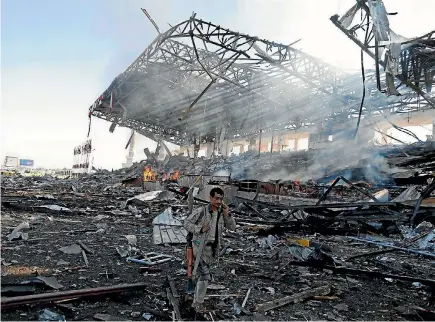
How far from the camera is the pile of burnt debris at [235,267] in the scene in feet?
11.9

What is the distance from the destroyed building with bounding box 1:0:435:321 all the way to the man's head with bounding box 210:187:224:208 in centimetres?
117

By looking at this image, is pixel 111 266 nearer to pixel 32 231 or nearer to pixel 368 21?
pixel 32 231

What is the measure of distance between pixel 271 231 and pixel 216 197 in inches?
169

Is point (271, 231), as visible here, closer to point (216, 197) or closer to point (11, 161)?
point (216, 197)

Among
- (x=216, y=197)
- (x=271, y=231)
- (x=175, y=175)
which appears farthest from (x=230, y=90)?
(x=216, y=197)

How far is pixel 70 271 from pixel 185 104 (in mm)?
17985

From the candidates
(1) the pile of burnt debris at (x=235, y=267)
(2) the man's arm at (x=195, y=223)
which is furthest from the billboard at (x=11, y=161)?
(2) the man's arm at (x=195, y=223)

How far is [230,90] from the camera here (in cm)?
1842

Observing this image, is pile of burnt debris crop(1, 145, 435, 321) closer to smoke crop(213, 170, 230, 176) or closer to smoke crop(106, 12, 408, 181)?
smoke crop(106, 12, 408, 181)

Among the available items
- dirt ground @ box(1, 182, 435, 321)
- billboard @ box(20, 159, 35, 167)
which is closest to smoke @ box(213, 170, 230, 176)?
dirt ground @ box(1, 182, 435, 321)

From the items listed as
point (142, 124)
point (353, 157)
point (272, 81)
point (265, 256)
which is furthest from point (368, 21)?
point (142, 124)

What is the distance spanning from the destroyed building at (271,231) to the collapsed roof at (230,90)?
0.11 metres

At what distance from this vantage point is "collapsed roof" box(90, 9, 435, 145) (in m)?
13.0

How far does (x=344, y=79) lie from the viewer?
1451 cm
